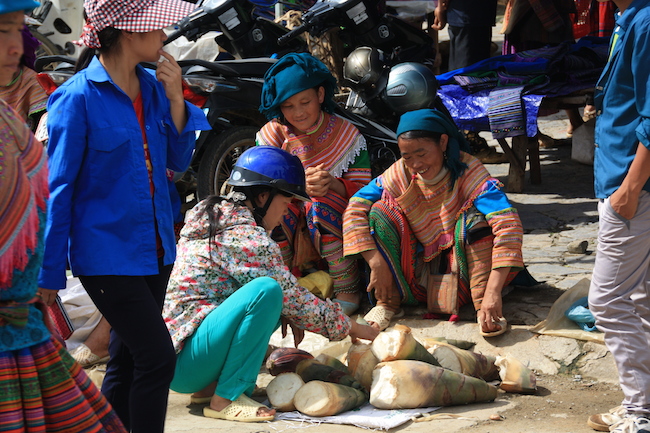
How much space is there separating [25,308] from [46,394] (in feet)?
0.66

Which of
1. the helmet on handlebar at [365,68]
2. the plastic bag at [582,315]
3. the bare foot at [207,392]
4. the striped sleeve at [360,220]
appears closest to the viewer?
the bare foot at [207,392]

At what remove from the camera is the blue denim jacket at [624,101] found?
111 inches

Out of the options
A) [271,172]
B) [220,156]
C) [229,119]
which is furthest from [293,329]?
[229,119]

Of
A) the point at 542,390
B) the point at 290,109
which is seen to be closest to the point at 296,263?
the point at 290,109

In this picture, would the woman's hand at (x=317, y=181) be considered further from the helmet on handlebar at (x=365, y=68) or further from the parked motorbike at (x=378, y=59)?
the helmet on handlebar at (x=365, y=68)

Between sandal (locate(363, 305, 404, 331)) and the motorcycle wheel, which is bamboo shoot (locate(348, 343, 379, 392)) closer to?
sandal (locate(363, 305, 404, 331))

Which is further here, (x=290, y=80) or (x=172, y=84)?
(x=290, y=80)

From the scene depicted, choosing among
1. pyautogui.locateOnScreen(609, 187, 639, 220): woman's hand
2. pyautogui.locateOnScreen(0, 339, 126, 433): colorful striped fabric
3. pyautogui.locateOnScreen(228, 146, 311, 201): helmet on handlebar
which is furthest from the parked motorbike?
pyautogui.locateOnScreen(0, 339, 126, 433): colorful striped fabric

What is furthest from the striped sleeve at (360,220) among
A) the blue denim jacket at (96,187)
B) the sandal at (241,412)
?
the blue denim jacket at (96,187)

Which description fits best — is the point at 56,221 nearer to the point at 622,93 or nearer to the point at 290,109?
the point at 622,93

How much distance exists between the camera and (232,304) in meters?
3.37

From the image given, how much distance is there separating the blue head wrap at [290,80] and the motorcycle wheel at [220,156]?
1062 millimetres

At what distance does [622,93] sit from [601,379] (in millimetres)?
1498

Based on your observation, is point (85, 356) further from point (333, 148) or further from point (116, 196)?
point (116, 196)
